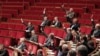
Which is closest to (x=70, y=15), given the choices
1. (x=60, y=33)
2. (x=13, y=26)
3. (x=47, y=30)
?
(x=47, y=30)

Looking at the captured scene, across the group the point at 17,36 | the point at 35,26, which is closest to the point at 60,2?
the point at 35,26

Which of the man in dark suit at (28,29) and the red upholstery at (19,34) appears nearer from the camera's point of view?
the man in dark suit at (28,29)

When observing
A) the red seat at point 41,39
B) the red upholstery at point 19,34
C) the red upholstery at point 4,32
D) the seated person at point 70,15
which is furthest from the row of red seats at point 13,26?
the red seat at point 41,39

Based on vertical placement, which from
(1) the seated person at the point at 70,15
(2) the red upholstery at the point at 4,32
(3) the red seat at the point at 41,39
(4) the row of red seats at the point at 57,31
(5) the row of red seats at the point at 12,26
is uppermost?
(1) the seated person at the point at 70,15

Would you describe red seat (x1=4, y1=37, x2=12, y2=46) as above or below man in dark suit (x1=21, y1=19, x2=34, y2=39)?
below

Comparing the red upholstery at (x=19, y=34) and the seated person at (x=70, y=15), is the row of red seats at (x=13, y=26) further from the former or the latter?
the seated person at (x=70, y=15)

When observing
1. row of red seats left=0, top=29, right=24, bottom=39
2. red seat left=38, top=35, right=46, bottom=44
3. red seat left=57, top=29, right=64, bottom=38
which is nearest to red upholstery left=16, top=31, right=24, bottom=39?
row of red seats left=0, top=29, right=24, bottom=39

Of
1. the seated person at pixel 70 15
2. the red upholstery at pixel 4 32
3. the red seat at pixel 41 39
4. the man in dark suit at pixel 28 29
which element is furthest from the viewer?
the red upholstery at pixel 4 32

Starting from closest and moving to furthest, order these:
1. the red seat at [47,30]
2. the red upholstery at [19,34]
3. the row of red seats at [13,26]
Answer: the red seat at [47,30]
the red upholstery at [19,34]
the row of red seats at [13,26]

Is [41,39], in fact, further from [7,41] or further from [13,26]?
[13,26]

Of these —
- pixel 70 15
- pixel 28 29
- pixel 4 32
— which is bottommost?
pixel 4 32

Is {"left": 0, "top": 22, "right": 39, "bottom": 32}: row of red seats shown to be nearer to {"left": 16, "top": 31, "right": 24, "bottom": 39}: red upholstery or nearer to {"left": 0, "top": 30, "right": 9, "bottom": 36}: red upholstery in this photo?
{"left": 0, "top": 30, "right": 9, "bottom": 36}: red upholstery

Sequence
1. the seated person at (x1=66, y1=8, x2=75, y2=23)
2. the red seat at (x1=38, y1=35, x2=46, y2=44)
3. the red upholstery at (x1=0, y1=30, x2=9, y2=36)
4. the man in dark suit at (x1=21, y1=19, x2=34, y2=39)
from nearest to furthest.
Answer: the red seat at (x1=38, y1=35, x2=46, y2=44), the man in dark suit at (x1=21, y1=19, x2=34, y2=39), the seated person at (x1=66, y1=8, x2=75, y2=23), the red upholstery at (x1=0, y1=30, x2=9, y2=36)

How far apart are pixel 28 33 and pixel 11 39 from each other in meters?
0.26
